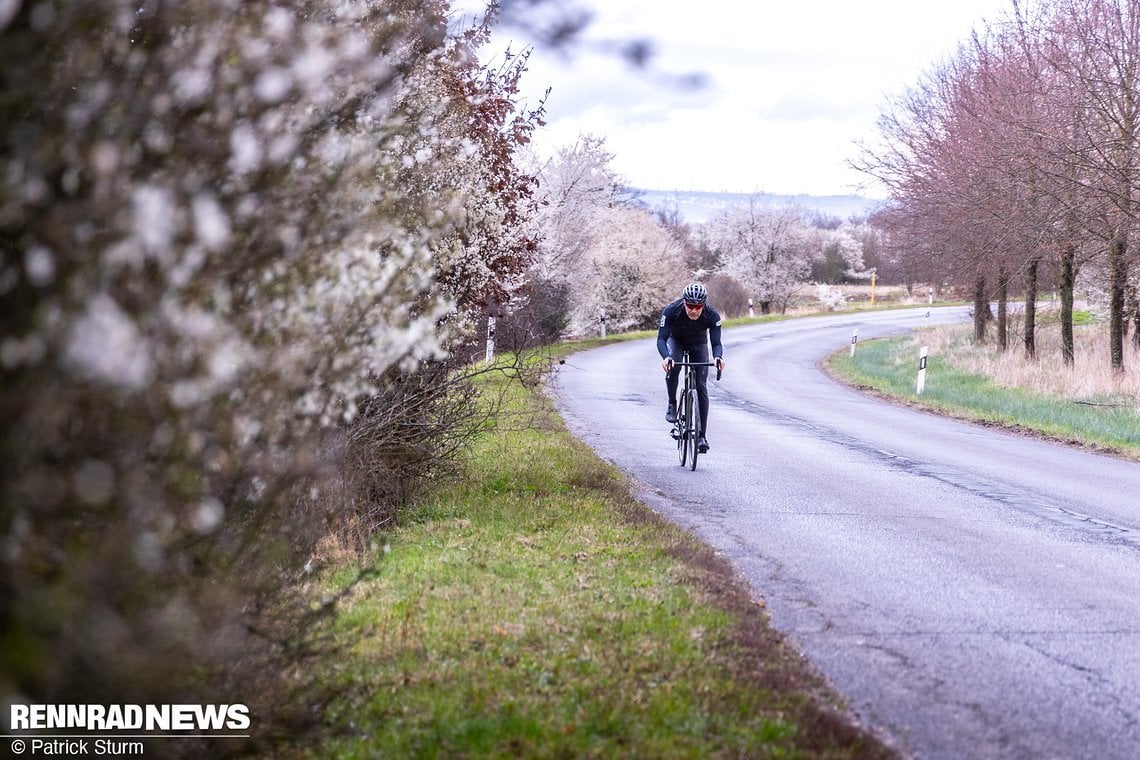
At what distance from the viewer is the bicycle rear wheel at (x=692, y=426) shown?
40.7 feet

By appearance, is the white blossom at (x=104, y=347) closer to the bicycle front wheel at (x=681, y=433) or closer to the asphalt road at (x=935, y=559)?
the asphalt road at (x=935, y=559)

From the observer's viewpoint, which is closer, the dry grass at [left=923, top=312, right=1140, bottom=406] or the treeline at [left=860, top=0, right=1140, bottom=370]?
the treeline at [left=860, top=0, right=1140, bottom=370]

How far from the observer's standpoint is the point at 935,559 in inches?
317

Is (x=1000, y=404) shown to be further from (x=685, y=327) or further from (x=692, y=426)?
(x=692, y=426)

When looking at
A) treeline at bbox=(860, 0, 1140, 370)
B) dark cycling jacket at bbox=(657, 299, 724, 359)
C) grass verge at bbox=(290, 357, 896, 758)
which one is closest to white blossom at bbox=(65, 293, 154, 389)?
grass verge at bbox=(290, 357, 896, 758)

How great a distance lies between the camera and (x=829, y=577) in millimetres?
7457

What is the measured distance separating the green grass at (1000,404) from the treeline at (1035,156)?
116 inches

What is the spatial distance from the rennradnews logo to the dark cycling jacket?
9.26 meters

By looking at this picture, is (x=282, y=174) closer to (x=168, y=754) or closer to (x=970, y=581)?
(x=168, y=754)

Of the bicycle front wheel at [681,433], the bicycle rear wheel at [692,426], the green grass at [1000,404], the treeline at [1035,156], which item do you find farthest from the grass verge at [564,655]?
the treeline at [1035,156]

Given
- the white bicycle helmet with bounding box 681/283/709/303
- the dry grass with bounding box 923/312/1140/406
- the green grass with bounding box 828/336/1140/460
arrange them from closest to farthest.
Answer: the white bicycle helmet with bounding box 681/283/709/303 → the green grass with bounding box 828/336/1140/460 → the dry grass with bounding box 923/312/1140/406

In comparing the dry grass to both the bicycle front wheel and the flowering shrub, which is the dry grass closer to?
the bicycle front wheel

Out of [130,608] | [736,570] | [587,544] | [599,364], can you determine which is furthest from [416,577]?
[599,364]

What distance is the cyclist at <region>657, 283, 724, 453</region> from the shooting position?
12.4 meters
